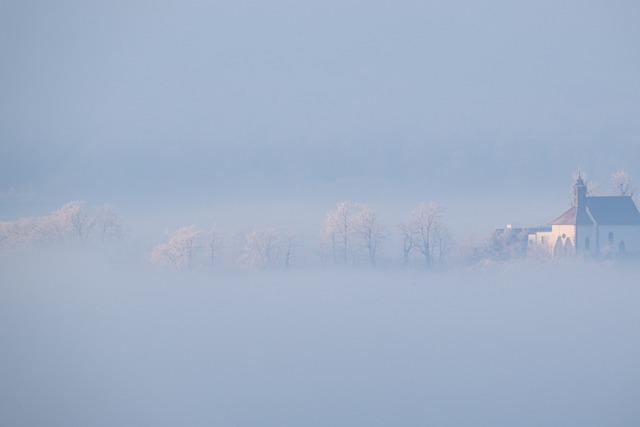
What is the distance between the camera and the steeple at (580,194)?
130 metres

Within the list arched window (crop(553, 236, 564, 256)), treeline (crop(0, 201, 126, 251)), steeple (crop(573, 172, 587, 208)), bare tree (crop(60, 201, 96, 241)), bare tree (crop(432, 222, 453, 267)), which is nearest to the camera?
treeline (crop(0, 201, 126, 251))

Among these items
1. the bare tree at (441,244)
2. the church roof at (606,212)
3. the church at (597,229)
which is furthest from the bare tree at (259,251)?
the church roof at (606,212)

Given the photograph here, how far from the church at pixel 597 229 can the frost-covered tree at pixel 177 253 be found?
29.2 metres

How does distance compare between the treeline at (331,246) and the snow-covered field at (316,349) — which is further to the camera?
the treeline at (331,246)

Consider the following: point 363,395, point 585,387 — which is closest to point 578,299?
Answer: point 585,387

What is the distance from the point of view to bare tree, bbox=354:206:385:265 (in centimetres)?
12962

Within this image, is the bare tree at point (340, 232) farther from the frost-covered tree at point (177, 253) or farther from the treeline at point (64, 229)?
the treeline at point (64, 229)

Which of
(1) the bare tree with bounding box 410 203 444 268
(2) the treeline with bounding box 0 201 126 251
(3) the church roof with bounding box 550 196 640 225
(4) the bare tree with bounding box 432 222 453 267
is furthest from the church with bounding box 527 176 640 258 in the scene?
(2) the treeline with bounding box 0 201 126 251

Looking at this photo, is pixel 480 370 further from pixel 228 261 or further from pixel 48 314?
pixel 48 314

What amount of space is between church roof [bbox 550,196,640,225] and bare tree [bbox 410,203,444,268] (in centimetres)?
1109

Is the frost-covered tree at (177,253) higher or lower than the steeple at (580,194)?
lower

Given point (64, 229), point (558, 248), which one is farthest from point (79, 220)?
point (558, 248)

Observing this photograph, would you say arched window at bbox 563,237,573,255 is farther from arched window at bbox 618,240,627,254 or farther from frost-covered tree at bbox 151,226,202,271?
frost-covered tree at bbox 151,226,202,271

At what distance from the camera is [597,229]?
5039 inches
